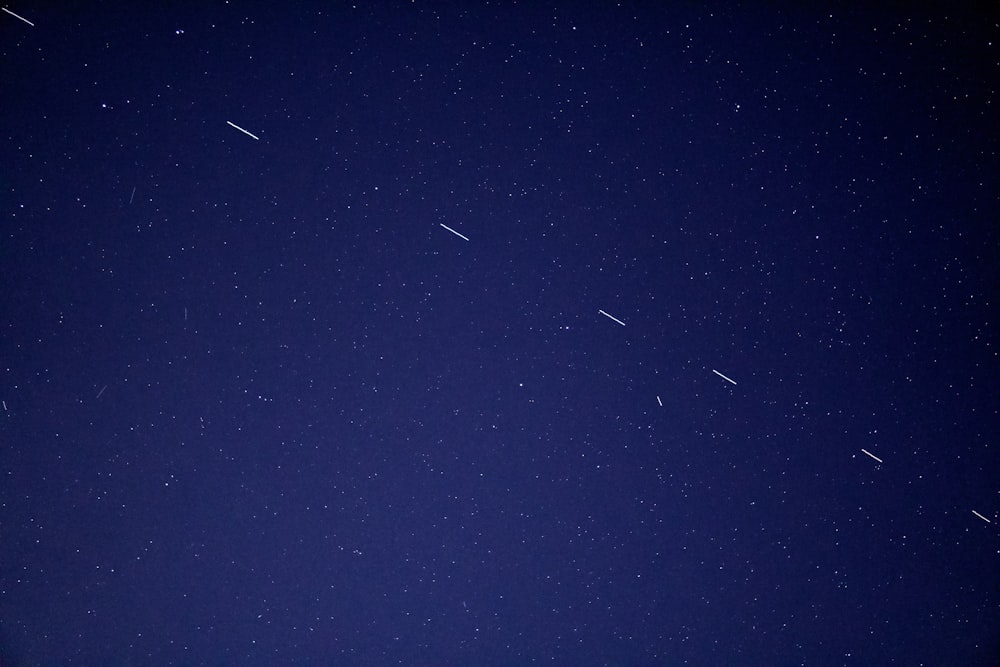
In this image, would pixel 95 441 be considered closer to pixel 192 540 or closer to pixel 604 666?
pixel 192 540

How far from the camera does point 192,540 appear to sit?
90 cm

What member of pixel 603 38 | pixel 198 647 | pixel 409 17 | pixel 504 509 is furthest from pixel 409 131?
pixel 198 647

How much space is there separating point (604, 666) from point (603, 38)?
92 centimetres

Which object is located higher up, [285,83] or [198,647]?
[285,83]

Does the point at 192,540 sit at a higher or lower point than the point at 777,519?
lower

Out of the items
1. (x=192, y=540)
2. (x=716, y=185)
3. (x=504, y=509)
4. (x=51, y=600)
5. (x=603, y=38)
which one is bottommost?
(x=51, y=600)

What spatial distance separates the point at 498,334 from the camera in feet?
2.88

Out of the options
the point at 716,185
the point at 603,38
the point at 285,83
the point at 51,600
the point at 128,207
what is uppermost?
the point at 603,38

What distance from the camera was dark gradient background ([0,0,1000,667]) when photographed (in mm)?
842

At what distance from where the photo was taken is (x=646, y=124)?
2.80 feet

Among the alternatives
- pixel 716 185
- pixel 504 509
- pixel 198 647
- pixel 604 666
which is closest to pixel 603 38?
pixel 716 185

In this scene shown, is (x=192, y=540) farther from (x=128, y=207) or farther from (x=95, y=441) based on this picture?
(x=128, y=207)

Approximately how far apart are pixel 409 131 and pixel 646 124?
0.33 meters

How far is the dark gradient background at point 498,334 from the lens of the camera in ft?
2.76
